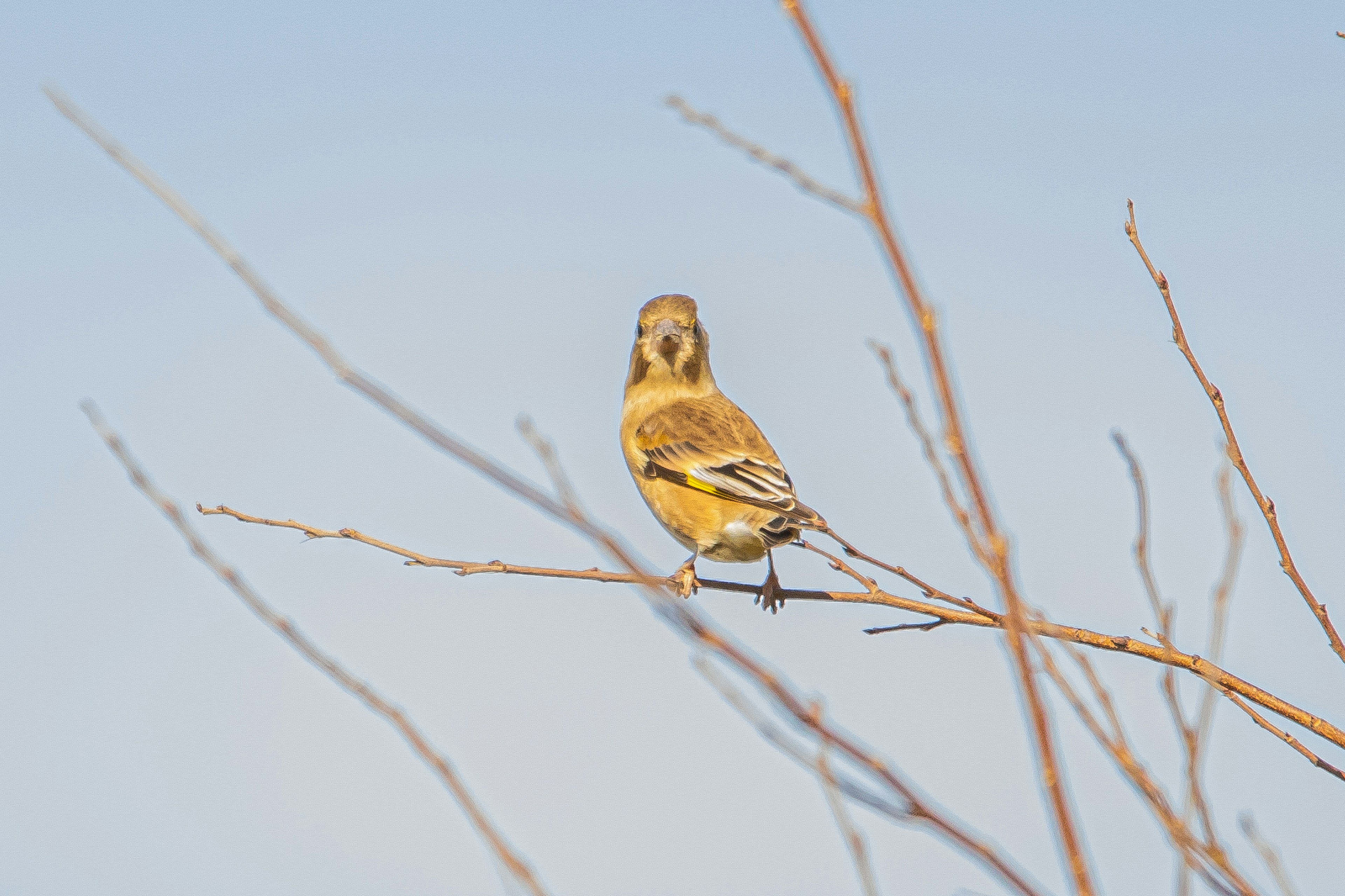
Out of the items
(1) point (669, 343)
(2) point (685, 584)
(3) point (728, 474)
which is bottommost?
(2) point (685, 584)

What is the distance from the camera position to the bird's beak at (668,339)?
8.17m

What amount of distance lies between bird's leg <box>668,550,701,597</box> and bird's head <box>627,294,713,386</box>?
182 cm

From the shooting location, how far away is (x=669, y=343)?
26.8 ft

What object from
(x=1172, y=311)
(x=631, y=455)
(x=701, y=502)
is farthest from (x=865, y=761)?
(x=631, y=455)

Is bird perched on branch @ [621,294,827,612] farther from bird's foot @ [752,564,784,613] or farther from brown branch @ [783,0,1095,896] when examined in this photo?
brown branch @ [783,0,1095,896]

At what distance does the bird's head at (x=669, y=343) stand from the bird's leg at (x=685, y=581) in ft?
5.97

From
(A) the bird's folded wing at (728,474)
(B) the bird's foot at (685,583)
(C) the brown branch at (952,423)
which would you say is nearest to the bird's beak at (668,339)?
(A) the bird's folded wing at (728,474)

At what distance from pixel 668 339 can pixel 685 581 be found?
216 cm

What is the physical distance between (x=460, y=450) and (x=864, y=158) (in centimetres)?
65

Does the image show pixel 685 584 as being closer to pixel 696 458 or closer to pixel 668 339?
pixel 696 458

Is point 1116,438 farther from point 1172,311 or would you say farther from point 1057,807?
point 1057,807

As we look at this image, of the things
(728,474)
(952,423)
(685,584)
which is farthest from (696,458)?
(952,423)

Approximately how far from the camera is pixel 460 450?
5.58ft

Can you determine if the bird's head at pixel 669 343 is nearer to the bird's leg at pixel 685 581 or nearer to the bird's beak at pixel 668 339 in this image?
the bird's beak at pixel 668 339
